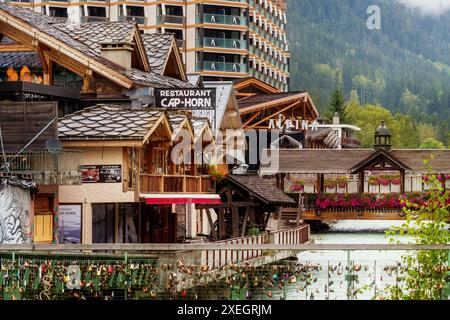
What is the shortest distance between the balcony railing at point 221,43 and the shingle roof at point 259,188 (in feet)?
209

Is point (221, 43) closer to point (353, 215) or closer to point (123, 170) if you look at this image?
point (353, 215)

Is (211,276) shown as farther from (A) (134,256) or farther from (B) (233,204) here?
(B) (233,204)

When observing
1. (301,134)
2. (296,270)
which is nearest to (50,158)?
(296,270)

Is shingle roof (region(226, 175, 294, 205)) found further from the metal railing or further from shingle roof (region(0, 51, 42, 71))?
the metal railing

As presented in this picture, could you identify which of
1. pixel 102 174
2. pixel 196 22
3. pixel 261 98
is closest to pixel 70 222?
pixel 102 174

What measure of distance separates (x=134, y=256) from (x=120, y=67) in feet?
61.0

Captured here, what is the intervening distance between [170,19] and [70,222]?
258 feet

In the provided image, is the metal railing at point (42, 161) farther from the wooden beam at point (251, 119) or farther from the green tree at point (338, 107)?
the green tree at point (338, 107)

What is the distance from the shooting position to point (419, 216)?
76.2ft

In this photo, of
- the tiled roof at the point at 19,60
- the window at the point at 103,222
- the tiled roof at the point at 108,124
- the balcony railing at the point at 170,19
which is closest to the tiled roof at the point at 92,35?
the tiled roof at the point at 19,60

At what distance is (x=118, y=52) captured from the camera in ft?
151

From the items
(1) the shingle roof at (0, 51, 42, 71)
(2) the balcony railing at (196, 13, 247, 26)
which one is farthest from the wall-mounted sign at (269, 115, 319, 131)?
(1) the shingle roof at (0, 51, 42, 71)

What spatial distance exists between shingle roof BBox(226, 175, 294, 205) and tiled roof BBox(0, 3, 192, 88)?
166 inches
